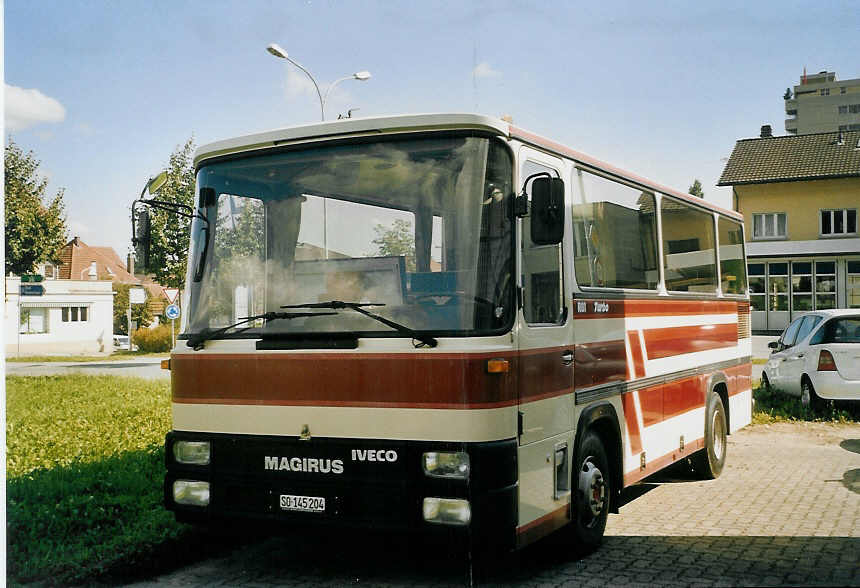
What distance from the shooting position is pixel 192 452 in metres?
6.11

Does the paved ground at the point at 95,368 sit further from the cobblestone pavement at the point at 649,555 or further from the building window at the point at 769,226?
the building window at the point at 769,226

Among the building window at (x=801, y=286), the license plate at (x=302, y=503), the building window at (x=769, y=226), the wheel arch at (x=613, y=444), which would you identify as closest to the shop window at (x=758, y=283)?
the building window at (x=801, y=286)

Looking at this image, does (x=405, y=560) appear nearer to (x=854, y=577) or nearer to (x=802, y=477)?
(x=854, y=577)

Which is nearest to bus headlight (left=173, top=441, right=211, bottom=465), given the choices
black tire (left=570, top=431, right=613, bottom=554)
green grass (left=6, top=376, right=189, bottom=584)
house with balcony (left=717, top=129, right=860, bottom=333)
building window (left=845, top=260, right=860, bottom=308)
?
green grass (left=6, top=376, right=189, bottom=584)

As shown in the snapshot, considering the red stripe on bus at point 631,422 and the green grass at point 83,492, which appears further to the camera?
the red stripe on bus at point 631,422

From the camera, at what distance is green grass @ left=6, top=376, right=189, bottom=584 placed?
252 inches

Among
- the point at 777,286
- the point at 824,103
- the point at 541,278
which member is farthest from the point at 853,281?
the point at 541,278

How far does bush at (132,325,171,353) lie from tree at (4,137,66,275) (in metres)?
18.7

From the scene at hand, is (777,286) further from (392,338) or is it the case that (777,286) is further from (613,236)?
(392,338)

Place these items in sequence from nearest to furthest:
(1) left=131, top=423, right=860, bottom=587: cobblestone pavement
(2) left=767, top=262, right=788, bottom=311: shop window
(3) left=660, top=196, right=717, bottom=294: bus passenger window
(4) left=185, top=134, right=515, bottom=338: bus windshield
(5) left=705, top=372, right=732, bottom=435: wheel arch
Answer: (4) left=185, top=134, right=515, bottom=338: bus windshield → (1) left=131, top=423, right=860, bottom=587: cobblestone pavement → (3) left=660, top=196, right=717, bottom=294: bus passenger window → (5) left=705, top=372, right=732, bottom=435: wheel arch → (2) left=767, top=262, right=788, bottom=311: shop window

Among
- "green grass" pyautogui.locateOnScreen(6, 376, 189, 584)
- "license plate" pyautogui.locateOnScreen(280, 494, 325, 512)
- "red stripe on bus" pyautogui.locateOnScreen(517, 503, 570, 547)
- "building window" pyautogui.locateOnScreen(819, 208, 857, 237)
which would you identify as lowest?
"green grass" pyautogui.locateOnScreen(6, 376, 189, 584)

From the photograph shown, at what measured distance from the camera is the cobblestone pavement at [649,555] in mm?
6188

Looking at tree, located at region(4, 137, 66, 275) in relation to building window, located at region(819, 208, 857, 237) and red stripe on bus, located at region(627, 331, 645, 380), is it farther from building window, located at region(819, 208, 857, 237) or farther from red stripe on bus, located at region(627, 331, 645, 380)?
building window, located at region(819, 208, 857, 237)

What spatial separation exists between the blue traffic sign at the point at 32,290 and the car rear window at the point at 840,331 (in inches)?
471
